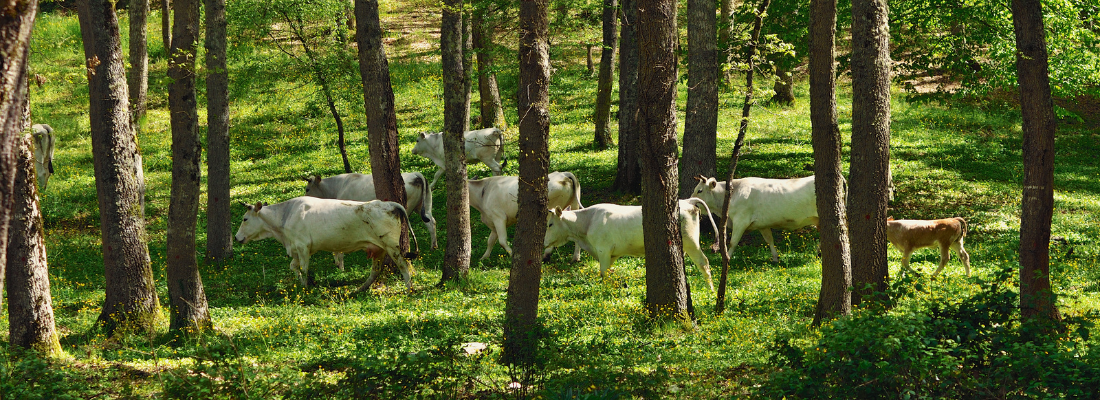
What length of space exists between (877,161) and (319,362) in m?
7.46

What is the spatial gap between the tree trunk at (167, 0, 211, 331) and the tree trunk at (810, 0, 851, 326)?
8.46m

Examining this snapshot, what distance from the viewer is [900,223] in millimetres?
14867

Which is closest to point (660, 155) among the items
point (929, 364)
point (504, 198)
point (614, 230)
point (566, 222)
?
point (614, 230)

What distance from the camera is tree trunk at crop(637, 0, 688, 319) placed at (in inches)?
432

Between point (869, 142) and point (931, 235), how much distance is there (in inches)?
195

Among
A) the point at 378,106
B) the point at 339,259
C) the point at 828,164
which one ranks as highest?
the point at 378,106

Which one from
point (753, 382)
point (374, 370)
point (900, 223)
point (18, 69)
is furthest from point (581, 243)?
point (18, 69)

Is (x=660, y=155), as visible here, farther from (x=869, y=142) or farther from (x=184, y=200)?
(x=184, y=200)

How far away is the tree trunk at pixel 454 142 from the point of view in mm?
13938

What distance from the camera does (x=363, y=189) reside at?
19156 millimetres

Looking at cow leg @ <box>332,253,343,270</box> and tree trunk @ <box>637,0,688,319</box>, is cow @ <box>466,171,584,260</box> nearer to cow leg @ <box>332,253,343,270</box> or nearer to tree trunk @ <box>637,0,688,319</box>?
cow leg @ <box>332,253,343,270</box>

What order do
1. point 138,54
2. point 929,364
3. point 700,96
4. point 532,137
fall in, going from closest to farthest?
point 929,364, point 532,137, point 700,96, point 138,54

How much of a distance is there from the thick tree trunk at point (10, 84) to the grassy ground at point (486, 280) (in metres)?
2.73

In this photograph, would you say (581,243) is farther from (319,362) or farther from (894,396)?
(894,396)
